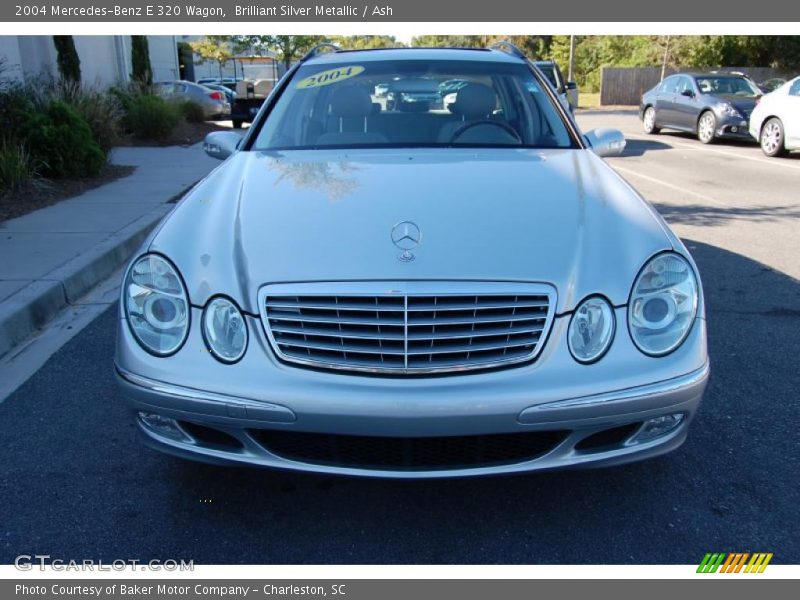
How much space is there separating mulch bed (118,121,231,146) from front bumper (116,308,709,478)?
1287 centimetres

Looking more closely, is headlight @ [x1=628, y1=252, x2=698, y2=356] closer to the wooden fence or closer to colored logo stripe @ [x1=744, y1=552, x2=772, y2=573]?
colored logo stripe @ [x1=744, y1=552, x2=772, y2=573]

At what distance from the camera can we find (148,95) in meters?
15.7

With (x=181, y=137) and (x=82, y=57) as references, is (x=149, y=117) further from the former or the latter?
(x=82, y=57)

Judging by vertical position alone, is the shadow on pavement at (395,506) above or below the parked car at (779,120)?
below

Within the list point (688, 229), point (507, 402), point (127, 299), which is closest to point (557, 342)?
point (507, 402)

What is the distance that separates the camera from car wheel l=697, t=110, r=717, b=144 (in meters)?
14.9

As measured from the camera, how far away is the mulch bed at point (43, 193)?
7.37 metres

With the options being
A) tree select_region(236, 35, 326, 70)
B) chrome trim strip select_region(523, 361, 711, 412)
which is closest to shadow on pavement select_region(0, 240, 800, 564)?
chrome trim strip select_region(523, 361, 711, 412)

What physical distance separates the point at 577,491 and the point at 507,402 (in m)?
0.76

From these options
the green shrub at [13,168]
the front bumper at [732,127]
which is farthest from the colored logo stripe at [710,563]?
the front bumper at [732,127]

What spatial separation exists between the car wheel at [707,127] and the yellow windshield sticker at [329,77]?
42.4 ft

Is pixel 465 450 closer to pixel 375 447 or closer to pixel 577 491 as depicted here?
pixel 375 447

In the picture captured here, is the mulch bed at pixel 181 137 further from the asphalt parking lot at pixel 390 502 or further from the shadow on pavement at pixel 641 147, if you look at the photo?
the asphalt parking lot at pixel 390 502

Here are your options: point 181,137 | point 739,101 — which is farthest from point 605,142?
point 181,137
